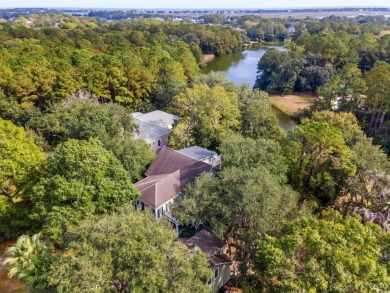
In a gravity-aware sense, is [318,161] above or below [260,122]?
above

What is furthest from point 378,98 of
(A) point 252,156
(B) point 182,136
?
(B) point 182,136

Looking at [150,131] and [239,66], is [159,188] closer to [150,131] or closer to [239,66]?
[150,131]

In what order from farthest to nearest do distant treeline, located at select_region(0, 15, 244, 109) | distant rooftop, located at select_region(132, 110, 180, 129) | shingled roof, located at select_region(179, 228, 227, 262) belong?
distant treeline, located at select_region(0, 15, 244, 109), distant rooftop, located at select_region(132, 110, 180, 129), shingled roof, located at select_region(179, 228, 227, 262)

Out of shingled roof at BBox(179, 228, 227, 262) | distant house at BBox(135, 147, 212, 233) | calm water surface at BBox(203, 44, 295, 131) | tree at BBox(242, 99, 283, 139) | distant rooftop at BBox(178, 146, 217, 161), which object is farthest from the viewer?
calm water surface at BBox(203, 44, 295, 131)

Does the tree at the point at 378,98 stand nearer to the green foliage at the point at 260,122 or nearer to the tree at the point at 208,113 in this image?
the green foliage at the point at 260,122

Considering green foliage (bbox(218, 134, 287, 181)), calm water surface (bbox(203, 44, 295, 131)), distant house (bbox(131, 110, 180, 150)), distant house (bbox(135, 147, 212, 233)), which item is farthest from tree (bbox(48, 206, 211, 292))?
calm water surface (bbox(203, 44, 295, 131))

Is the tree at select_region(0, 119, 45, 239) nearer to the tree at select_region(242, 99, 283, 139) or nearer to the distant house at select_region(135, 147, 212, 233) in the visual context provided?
the distant house at select_region(135, 147, 212, 233)

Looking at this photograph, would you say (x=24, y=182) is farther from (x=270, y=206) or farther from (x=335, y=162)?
(x=335, y=162)
